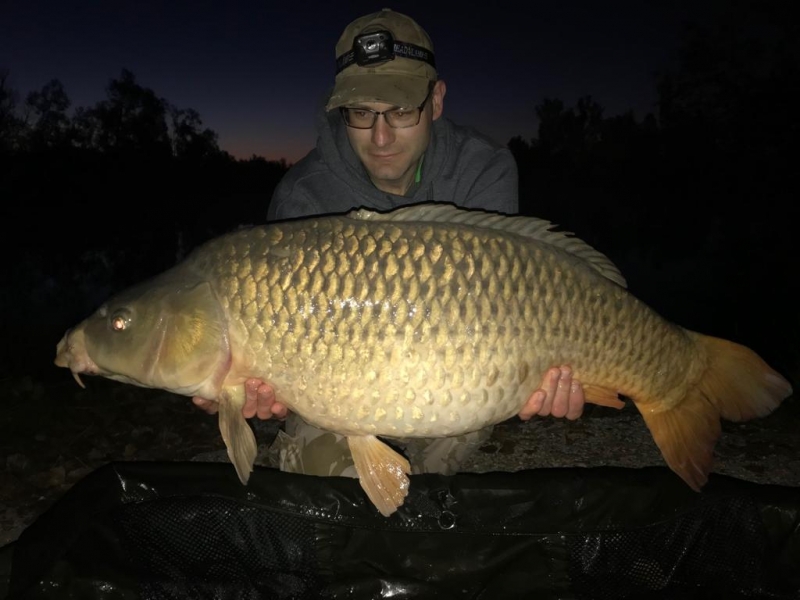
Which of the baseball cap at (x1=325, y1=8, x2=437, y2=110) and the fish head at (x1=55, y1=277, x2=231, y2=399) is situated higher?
the baseball cap at (x1=325, y1=8, x2=437, y2=110)

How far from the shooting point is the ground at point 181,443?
2.10 metres

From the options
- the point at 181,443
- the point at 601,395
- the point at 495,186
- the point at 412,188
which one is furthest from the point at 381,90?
the point at 181,443

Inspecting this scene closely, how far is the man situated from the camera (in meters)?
1.66

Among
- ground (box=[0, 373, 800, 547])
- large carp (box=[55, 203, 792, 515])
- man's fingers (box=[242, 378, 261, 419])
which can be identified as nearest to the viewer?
large carp (box=[55, 203, 792, 515])

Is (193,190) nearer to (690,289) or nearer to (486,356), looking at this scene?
(690,289)

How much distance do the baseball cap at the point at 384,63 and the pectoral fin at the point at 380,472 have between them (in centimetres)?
91

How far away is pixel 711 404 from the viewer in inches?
57.0

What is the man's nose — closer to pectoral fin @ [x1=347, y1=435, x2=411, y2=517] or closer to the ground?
pectoral fin @ [x1=347, y1=435, x2=411, y2=517]

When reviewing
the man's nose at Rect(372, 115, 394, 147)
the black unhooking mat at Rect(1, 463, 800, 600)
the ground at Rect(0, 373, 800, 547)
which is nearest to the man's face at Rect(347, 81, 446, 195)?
the man's nose at Rect(372, 115, 394, 147)

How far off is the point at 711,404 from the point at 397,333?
2.63ft

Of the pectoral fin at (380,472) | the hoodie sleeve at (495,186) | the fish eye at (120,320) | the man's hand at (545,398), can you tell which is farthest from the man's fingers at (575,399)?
the fish eye at (120,320)

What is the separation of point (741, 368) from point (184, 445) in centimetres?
209

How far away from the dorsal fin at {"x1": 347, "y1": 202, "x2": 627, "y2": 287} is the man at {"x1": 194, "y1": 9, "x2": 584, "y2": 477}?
0.29 meters

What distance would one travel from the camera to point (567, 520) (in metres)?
1.45
